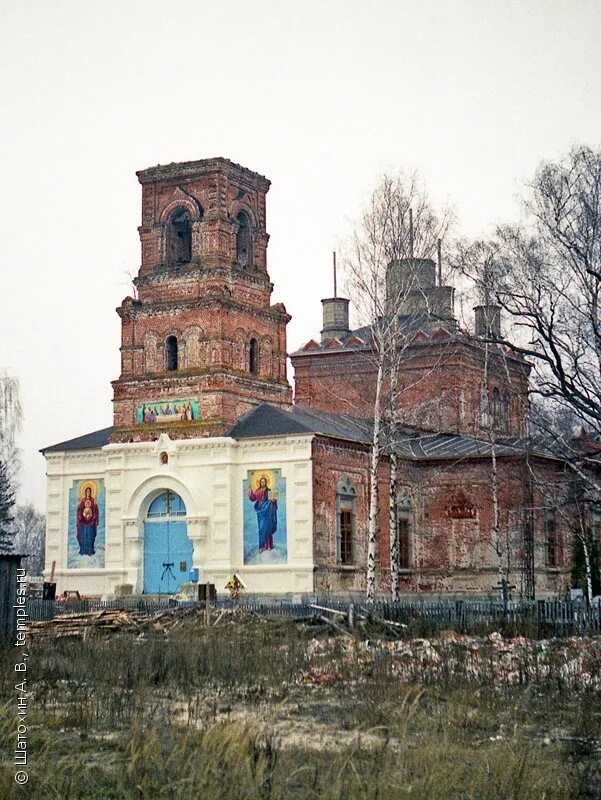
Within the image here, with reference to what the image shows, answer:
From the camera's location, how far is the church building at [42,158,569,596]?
106 ft

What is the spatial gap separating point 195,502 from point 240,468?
1517 mm

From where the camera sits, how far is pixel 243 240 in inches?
1415

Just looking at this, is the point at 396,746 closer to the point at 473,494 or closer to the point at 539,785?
the point at 539,785

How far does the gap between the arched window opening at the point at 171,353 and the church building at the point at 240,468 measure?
49 millimetres

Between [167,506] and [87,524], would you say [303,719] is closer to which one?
[167,506]

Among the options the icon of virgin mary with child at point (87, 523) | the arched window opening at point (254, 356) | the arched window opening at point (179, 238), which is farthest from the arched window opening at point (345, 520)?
the arched window opening at point (179, 238)

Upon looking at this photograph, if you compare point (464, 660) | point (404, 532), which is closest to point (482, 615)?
point (464, 660)

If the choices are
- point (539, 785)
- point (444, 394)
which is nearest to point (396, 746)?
point (539, 785)

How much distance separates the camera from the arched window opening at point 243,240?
117ft

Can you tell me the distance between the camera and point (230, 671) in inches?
619

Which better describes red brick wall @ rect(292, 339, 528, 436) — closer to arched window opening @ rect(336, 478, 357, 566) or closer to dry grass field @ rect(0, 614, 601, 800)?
arched window opening @ rect(336, 478, 357, 566)

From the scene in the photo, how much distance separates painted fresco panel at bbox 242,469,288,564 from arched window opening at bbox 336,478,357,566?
169cm

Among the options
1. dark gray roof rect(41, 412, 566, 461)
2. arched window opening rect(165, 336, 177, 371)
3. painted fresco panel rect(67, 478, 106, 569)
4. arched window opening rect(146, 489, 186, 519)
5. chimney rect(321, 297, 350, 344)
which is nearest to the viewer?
dark gray roof rect(41, 412, 566, 461)

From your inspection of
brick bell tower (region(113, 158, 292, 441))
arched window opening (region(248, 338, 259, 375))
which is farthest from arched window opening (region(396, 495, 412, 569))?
arched window opening (region(248, 338, 259, 375))
